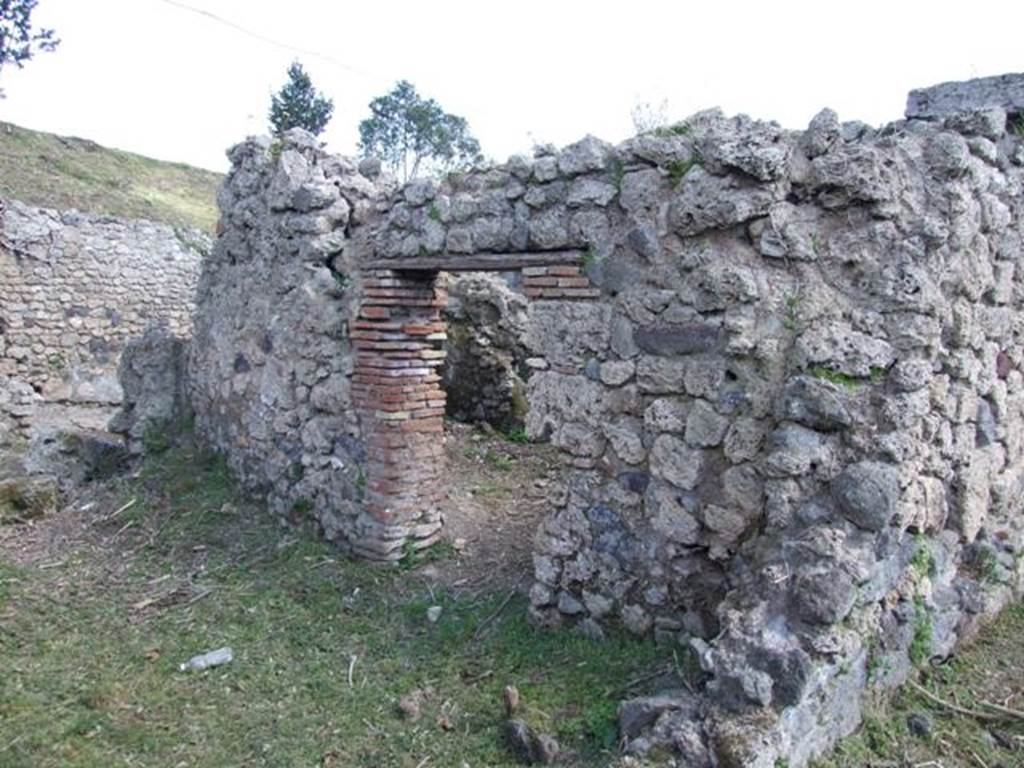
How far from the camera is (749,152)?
12.7 feet

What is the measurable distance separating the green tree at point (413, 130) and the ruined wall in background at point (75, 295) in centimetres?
1247

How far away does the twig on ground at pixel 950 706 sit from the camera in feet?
12.0

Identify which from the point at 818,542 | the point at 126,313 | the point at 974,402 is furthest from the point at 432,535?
the point at 126,313

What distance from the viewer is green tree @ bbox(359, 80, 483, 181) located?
26.2m

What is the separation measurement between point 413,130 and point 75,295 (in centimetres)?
1504

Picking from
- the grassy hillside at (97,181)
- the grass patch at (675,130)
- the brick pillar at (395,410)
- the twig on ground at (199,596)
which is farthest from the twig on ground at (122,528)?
the grassy hillside at (97,181)

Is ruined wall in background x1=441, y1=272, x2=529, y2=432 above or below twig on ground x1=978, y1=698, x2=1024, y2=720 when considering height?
above

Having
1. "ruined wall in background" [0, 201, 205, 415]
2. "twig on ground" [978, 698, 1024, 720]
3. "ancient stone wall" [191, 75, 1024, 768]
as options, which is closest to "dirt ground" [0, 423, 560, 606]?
"ancient stone wall" [191, 75, 1024, 768]

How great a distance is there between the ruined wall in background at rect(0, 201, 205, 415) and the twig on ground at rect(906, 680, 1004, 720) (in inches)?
486

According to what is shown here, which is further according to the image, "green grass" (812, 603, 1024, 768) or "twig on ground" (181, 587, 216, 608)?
"twig on ground" (181, 587, 216, 608)

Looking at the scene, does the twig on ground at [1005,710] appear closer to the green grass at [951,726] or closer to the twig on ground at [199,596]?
the green grass at [951,726]

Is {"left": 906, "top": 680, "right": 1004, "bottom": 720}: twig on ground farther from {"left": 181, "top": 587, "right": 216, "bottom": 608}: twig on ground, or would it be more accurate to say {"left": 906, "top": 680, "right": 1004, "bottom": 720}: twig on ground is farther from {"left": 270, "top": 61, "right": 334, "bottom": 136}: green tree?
{"left": 270, "top": 61, "right": 334, "bottom": 136}: green tree

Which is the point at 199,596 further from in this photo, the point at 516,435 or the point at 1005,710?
the point at 1005,710

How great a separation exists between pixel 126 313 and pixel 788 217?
42.5 feet
